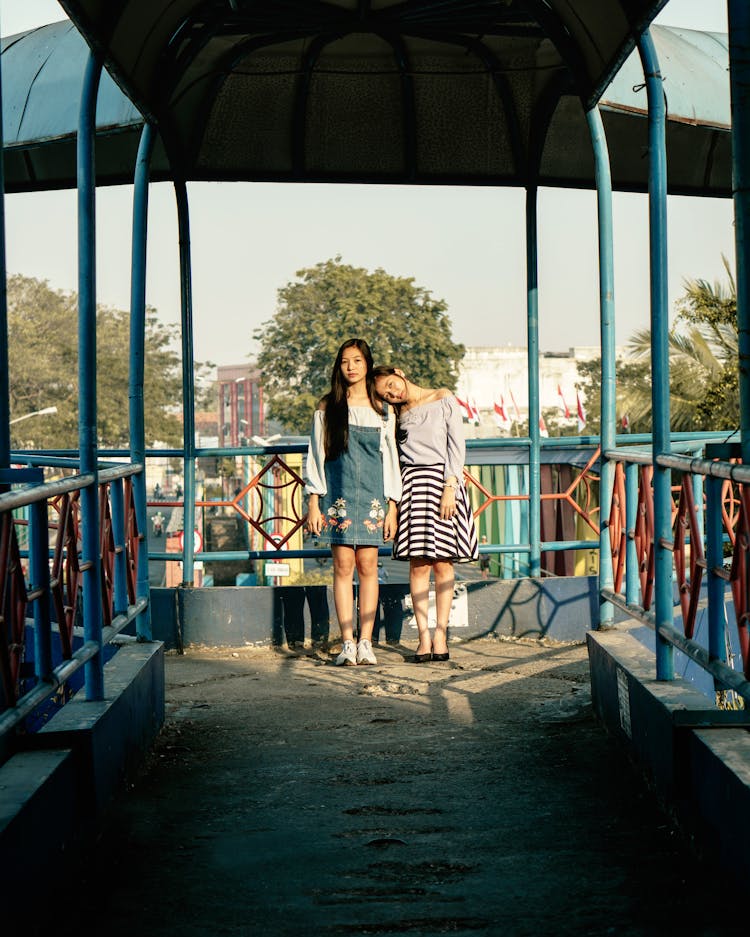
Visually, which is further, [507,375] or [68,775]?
[507,375]

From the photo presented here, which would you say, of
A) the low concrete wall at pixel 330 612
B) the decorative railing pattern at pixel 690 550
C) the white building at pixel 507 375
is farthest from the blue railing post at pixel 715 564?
the white building at pixel 507 375

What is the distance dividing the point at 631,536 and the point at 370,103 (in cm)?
394

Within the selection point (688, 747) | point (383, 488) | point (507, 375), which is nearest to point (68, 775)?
point (688, 747)

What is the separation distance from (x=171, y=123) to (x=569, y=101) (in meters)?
2.57

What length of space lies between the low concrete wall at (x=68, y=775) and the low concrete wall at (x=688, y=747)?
1815 mm

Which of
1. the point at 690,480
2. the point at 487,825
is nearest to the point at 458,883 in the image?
the point at 487,825

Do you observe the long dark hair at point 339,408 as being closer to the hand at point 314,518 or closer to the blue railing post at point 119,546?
the hand at point 314,518

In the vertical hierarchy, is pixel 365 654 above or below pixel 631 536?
below

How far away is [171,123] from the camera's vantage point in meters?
8.21

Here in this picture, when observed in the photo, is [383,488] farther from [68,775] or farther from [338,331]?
[338,331]

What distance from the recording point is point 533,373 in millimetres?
8703

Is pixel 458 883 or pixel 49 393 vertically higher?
pixel 49 393

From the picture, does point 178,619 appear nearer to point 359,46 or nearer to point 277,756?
point 277,756

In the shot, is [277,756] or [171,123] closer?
[277,756]
